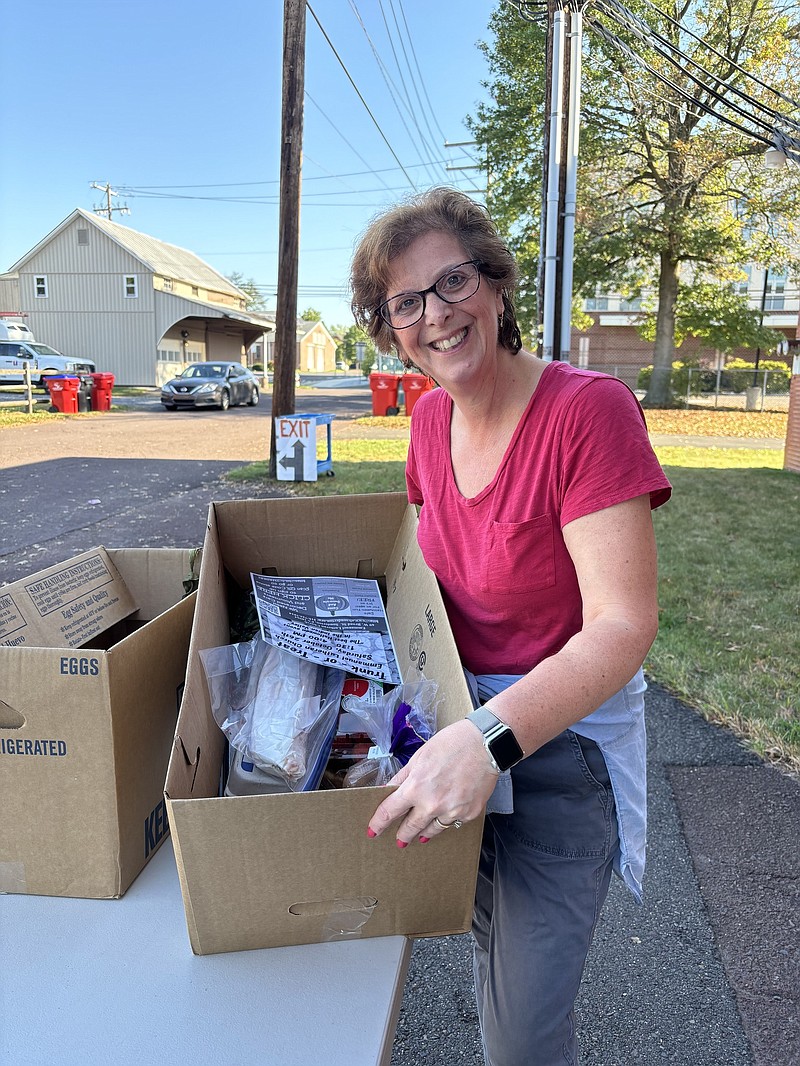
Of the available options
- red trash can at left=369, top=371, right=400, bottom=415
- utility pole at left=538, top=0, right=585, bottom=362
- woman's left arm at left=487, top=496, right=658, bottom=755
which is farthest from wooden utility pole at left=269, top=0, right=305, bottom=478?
red trash can at left=369, top=371, right=400, bottom=415

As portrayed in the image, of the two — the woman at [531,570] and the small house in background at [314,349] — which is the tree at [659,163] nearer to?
the woman at [531,570]

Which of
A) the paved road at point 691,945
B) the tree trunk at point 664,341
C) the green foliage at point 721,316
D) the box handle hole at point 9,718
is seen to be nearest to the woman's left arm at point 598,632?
the box handle hole at point 9,718

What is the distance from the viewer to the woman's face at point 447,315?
1.41 metres

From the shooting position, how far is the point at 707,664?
4.26m

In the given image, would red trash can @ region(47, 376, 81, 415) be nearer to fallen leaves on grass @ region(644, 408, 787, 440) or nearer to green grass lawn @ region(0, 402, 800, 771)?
green grass lawn @ region(0, 402, 800, 771)

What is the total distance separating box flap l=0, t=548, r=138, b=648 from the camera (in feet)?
4.87

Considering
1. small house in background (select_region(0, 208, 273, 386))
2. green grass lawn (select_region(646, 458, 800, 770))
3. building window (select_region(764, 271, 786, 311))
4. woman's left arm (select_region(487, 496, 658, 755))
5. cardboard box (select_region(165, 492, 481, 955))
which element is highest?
building window (select_region(764, 271, 786, 311))

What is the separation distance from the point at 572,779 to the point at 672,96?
2279 centimetres

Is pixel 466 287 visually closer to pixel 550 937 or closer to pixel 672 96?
pixel 550 937

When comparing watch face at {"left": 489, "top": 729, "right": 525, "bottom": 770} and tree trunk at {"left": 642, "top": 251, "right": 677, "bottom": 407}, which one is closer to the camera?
watch face at {"left": 489, "top": 729, "right": 525, "bottom": 770}

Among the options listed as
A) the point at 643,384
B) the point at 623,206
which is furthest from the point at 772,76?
the point at 643,384

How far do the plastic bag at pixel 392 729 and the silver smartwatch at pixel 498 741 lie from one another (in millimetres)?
259

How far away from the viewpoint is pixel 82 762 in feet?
3.87

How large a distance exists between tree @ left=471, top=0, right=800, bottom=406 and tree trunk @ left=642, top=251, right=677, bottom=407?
1.5 inches
